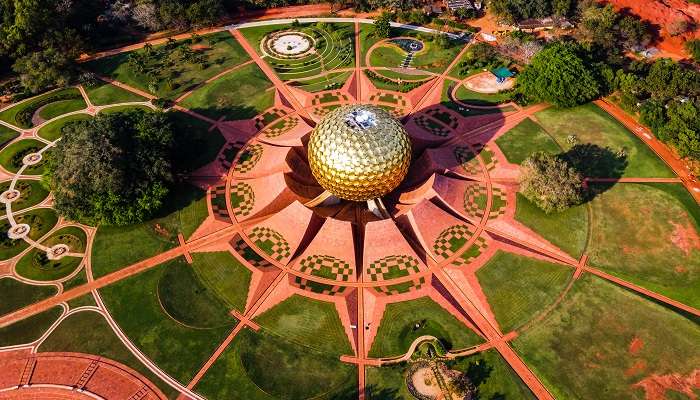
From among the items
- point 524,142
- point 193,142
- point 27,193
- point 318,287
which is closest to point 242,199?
point 193,142

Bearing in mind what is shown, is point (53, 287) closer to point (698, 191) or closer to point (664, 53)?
point (698, 191)

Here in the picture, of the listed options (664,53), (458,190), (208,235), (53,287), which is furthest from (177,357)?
(664,53)

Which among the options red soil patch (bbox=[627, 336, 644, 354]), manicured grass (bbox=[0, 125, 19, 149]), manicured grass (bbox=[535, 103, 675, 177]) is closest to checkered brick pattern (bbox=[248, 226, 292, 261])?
→ red soil patch (bbox=[627, 336, 644, 354])

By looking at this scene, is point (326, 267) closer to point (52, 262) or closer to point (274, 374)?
point (274, 374)

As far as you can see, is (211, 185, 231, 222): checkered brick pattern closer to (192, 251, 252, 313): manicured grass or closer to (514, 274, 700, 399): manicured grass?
(192, 251, 252, 313): manicured grass

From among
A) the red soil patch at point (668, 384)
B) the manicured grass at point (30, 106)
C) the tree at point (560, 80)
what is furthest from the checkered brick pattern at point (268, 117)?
the red soil patch at point (668, 384)

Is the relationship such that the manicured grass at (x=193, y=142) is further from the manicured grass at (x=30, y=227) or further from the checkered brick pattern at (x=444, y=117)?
the checkered brick pattern at (x=444, y=117)
